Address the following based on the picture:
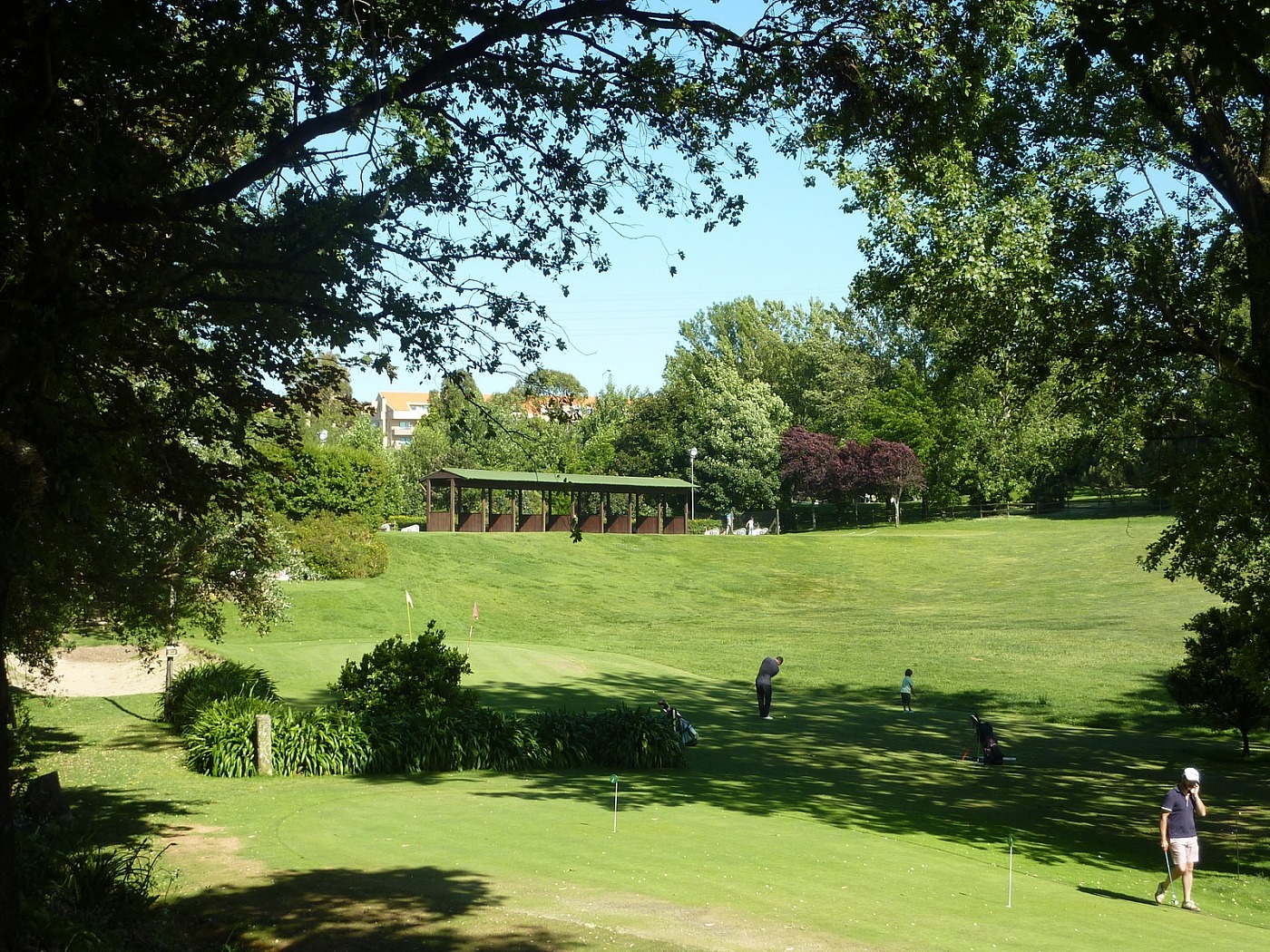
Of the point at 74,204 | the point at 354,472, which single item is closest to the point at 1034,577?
the point at 354,472

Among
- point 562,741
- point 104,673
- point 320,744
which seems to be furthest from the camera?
point 104,673

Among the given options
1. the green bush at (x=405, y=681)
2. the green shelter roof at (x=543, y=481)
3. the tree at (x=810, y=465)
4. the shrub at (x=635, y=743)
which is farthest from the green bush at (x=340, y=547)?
the tree at (x=810, y=465)

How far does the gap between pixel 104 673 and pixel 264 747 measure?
41.3 ft

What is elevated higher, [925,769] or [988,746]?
[988,746]

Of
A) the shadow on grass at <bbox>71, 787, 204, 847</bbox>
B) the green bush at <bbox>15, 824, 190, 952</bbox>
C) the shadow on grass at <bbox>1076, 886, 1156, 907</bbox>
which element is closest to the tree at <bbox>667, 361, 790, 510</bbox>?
the shadow on grass at <bbox>71, 787, 204, 847</bbox>

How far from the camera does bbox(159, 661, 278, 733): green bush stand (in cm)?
1917

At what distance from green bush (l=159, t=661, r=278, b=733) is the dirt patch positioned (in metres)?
2.98

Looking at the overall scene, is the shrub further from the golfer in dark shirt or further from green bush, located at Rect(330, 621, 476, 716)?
the golfer in dark shirt

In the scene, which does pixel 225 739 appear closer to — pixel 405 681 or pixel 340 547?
pixel 405 681

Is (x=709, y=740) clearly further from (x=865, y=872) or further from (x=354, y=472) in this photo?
(x=354, y=472)

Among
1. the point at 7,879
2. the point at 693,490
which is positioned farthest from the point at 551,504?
the point at 7,879

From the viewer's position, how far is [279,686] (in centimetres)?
2402

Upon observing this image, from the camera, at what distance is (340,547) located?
141 ft

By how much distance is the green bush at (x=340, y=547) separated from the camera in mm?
42281
